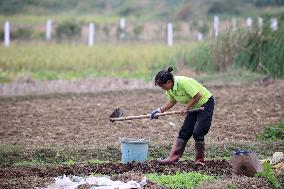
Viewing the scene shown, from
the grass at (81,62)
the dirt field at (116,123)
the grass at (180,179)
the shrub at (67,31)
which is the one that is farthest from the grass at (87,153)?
the shrub at (67,31)

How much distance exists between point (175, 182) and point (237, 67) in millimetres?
12024

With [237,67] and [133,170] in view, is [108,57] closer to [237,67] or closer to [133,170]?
[237,67]

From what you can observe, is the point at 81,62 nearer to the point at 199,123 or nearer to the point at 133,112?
the point at 133,112

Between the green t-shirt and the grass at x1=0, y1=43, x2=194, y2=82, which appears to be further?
the grass at x1=0, y1=43, x2=194, y2=82

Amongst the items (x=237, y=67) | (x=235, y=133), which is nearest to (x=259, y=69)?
(x=237, y=67)

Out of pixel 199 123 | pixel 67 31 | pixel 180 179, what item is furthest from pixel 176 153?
pixel 67 31

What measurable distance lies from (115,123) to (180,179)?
507 cm

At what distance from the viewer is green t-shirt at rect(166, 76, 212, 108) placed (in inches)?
379

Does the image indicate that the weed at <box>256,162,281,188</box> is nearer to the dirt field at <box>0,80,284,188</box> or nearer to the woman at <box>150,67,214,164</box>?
the dirt field at <box>0,80,284,188</box>

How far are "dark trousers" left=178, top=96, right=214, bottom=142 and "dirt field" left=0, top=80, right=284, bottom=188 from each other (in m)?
0.38

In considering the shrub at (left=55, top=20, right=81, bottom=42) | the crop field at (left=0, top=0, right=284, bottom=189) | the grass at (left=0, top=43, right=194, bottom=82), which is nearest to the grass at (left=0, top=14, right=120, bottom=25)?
the shrub at (left=55, top=20, right=81, bottom=42)

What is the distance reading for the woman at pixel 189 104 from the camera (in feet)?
31.5

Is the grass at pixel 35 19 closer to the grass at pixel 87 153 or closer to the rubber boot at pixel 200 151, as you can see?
the grass at pixel 87 153

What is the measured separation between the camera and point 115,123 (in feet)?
44.3
